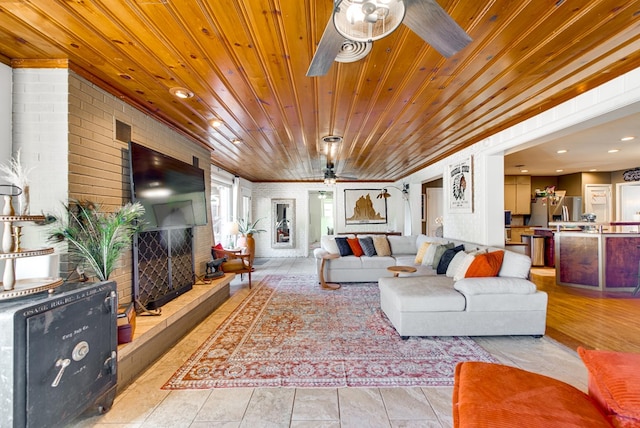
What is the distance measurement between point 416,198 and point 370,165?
2.06 meters

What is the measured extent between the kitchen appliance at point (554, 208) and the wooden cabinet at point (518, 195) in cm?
31

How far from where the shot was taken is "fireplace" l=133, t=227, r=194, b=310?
266 centimetres

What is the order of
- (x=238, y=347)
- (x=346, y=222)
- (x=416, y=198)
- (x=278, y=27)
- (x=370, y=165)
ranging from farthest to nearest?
(x=346, y=222), (x=416, y=198), (x=370, y=165), (x=238, y=347), (x=278, y=27)

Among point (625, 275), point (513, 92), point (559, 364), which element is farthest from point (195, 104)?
point (625, 275)

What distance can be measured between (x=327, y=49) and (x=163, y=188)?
7.73 ft

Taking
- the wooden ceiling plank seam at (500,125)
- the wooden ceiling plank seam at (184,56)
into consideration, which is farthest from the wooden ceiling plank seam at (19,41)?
the wooden ceiling plank seam at (500,125)

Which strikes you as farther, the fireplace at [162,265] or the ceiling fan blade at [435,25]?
the fireplace at [162,265]

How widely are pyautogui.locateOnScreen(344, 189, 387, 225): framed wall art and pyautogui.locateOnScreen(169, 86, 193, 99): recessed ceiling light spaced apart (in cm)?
626

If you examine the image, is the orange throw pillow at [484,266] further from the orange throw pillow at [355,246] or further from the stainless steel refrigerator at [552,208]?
the stainless steel refrigerator at [552,208]

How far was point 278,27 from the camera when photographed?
63.0 inches

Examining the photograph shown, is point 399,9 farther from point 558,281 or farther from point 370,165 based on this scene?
point 558,281

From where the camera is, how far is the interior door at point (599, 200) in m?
7.12

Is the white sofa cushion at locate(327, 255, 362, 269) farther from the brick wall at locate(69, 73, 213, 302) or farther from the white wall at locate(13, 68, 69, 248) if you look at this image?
the white wall at locate(13, 68, 69, 248)

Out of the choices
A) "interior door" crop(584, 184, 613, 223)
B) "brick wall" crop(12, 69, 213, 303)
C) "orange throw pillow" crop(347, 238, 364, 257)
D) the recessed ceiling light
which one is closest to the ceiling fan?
the recessed ceiling light
